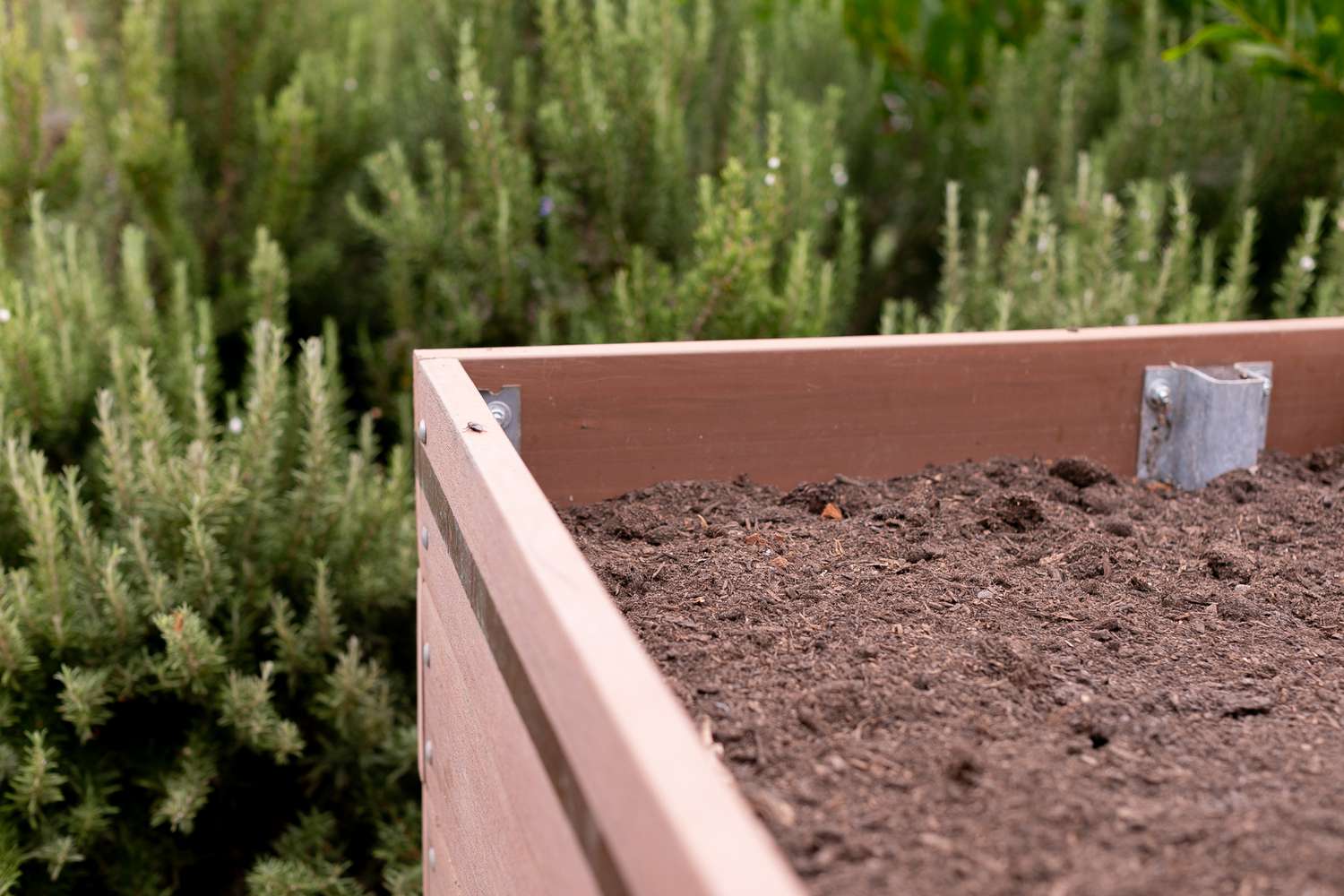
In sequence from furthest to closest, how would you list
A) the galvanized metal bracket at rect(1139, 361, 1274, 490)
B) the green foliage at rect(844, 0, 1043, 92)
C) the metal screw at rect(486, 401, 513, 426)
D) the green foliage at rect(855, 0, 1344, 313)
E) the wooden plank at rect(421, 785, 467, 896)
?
the green foliage at rect(844, 0, 1043, 92)
the green foliage at rect(855, 0, 1344, 313)
the galvanized metal bracket at rect(1139, 361, 1274, 490)
the metal screw at rect(486, 401, 513, 426)
the wooden plank at rect(421, 785, 467, 896)

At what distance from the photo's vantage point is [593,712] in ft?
2.31

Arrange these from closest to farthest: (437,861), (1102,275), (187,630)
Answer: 1. (437,861)
2. (187,630)
3. (1102,275)

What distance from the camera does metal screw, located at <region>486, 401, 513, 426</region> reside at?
1.53 meters

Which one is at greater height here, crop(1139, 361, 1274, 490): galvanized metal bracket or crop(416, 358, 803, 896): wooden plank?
Result: crop(416, 358, 803, 896): wooden plank

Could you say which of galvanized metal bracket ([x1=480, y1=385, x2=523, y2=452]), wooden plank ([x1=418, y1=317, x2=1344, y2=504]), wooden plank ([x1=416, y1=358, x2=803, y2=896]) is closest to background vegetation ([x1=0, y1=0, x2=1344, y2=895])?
wooden plank ([x1=418, y1=317, x2=1344, y2=504])

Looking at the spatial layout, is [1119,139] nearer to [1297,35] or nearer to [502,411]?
[1297,35]

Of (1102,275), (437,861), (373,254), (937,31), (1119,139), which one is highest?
(937,31)

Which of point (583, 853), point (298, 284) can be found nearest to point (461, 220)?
point (298, 284)

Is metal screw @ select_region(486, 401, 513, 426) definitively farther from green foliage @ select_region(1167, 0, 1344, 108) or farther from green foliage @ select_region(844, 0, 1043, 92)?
green foliage @ select_region(844, 0, 1043, 92)

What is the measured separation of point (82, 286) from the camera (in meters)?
2.67

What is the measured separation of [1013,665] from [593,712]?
48cm

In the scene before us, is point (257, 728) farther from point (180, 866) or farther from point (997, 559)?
point (997, 559)

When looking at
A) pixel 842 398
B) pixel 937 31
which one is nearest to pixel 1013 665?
pixel 842 398

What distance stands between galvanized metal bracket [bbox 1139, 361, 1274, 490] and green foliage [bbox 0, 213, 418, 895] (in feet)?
4.32
